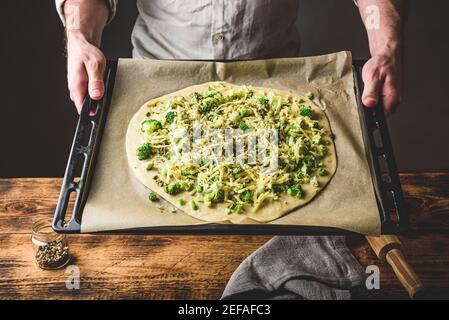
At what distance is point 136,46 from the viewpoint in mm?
2523

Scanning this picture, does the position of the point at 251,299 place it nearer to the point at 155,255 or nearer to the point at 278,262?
the point at 278,262

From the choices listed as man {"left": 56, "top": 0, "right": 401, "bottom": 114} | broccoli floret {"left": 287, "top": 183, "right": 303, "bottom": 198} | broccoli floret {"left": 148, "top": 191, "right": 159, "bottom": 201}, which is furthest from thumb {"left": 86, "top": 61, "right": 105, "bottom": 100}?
broccoli floret {"left": 287, "top": 183, "right": 303, "bottom": 198}

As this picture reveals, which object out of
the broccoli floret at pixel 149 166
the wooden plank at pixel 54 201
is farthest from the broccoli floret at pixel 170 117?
the wooden plank at pixel 54 201

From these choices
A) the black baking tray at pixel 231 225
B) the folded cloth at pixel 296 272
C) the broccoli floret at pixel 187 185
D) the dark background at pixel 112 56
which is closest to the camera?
the black baking tray at pixel 231 225

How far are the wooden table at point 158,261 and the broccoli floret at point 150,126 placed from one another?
426mm

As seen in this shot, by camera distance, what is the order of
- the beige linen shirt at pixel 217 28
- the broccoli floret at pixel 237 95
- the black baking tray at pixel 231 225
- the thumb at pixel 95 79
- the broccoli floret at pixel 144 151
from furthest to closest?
the beige linen shirt at pixel 217 28, the broccoli floret at pixel 237 95, the thumb at pixel 95 79, the broccoli floret at pixel 144 151, the black baking tray at pixel 231 225

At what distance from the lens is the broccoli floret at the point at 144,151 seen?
1882mm

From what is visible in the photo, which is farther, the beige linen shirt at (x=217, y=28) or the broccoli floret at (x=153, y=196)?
the beige linen shirt at (x=217, y=28)

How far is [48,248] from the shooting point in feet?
5.77

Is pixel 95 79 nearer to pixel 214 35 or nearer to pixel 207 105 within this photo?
pixel 207 105

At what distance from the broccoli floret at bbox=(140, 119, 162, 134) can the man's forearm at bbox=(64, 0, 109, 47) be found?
0.47 meters

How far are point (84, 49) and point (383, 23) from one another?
1.29 meters

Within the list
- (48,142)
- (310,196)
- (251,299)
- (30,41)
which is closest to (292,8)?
(310,196)

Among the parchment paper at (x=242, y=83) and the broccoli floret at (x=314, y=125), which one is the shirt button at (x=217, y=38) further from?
the broccoli floret at (x=314, y=125)
